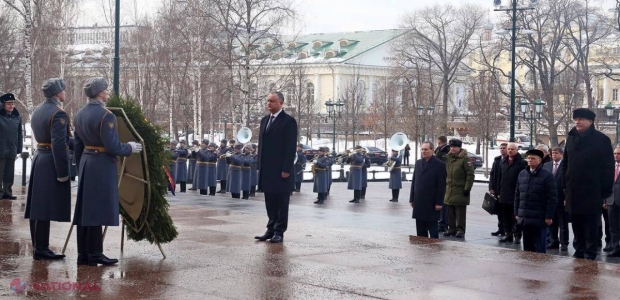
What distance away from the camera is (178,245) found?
10531 mm

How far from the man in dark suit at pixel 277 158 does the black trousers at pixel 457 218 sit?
457 cm

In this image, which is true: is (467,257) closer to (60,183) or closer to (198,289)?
(198,289)

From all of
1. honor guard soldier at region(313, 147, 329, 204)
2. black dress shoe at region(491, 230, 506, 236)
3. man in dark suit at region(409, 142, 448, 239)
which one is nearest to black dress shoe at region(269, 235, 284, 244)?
man in dark suit at region(409, 142, 448, 239)

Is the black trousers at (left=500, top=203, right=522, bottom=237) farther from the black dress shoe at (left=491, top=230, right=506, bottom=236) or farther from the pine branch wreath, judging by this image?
the pine branch wreath

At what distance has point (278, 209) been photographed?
11039mm

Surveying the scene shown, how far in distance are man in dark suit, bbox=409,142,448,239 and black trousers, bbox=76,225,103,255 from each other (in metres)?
4.83

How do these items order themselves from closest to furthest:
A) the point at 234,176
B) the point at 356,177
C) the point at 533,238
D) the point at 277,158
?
1. the point at 277,158
2. the point at 533,238
3. the point at 234,176
4. the point at 356,177

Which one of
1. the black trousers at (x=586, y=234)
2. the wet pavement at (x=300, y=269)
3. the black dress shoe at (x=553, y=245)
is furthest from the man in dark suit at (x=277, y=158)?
the black dress shoe at (x=553, y=245)

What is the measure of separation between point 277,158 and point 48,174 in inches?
111

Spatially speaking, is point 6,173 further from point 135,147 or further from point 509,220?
point 509,220

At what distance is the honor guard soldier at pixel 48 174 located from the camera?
29.7ft

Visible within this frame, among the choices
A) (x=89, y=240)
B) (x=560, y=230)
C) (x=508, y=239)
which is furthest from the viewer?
(x=508, y=239)

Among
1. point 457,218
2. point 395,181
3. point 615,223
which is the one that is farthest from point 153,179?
point 395,181

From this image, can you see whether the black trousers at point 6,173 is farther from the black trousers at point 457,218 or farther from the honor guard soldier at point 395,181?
the honor guard soldier at point 395,181
